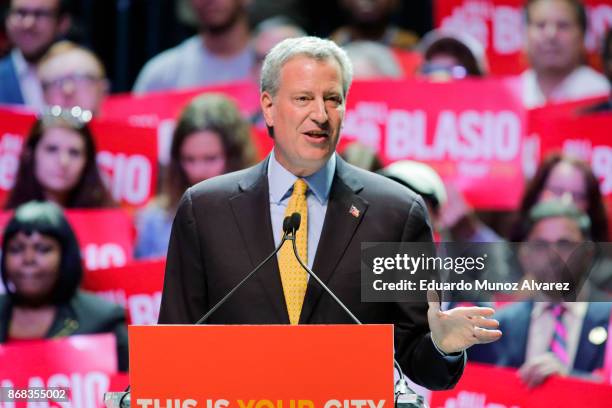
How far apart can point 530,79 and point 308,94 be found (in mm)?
3651

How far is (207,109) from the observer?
5.34 meters

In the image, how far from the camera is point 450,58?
5.71 m

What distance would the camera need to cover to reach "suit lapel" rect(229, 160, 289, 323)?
7.67 feet

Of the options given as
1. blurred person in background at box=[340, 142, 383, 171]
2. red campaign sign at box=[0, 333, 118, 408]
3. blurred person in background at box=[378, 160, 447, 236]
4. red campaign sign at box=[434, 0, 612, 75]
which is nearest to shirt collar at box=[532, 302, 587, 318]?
blurred person in background at box=[378, 160, 447, 236]

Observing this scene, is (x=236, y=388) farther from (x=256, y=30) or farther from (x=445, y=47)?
(x=256, y=30)

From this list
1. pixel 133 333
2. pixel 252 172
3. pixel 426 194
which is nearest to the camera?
pixel 133 333

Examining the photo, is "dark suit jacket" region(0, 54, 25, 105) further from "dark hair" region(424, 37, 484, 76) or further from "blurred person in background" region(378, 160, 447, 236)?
"blurred person in background" region(378, 160, 447, 236)

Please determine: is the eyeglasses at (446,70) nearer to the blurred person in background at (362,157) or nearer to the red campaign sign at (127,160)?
the blurred person in background at (362,157)

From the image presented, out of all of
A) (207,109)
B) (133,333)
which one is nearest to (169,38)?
(207,109)

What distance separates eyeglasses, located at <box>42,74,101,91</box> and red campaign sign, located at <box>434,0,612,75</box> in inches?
76.0

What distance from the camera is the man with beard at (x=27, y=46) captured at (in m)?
6.23

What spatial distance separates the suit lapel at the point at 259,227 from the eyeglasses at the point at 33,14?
4.07m

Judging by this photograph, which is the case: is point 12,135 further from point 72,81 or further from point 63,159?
point 72,81

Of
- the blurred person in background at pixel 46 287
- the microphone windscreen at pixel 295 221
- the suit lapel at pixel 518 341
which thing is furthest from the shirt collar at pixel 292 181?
the blurred person in background at pixel 46 287
